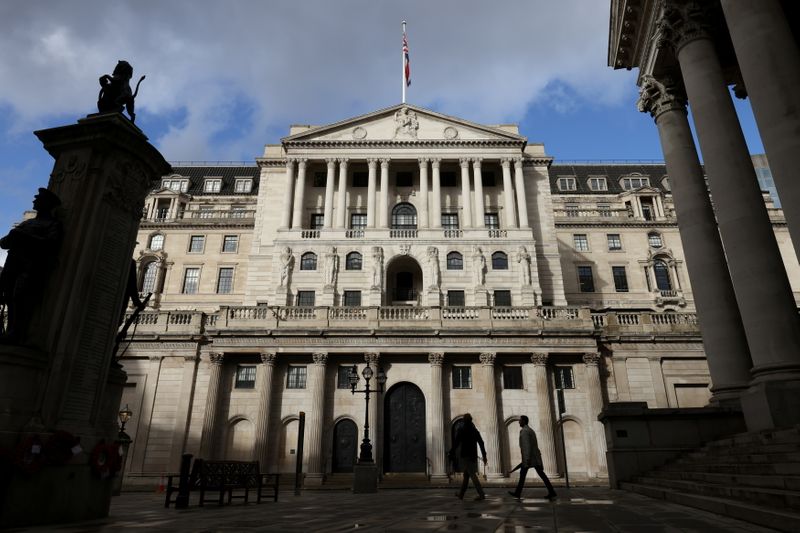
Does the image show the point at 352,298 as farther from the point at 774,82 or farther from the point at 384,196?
the point at 774,82

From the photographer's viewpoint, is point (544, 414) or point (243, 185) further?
point (243, 185)

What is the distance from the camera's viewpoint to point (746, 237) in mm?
12352

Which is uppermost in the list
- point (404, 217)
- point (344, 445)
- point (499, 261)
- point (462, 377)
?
point (404, 217)

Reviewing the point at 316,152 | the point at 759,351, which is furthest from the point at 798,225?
the point at 316,152

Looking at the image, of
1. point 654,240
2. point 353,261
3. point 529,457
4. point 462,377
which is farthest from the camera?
point 654,240

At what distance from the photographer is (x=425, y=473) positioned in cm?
2816

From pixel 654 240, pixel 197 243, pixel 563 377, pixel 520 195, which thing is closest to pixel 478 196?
pixel 520 195

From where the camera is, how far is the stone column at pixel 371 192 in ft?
137

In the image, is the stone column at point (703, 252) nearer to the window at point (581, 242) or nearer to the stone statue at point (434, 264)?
the stone statue at point (434, 264)

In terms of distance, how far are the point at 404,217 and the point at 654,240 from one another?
2733cm

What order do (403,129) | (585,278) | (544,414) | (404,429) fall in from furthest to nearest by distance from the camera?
(585,278)
(403,129)
(404,429)
(544,414)

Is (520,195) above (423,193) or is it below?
below

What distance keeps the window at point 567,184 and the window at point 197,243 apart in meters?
43.6

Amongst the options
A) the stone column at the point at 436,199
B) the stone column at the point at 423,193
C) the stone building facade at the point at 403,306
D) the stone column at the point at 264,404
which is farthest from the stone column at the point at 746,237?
the stone column at the point at 423,193
